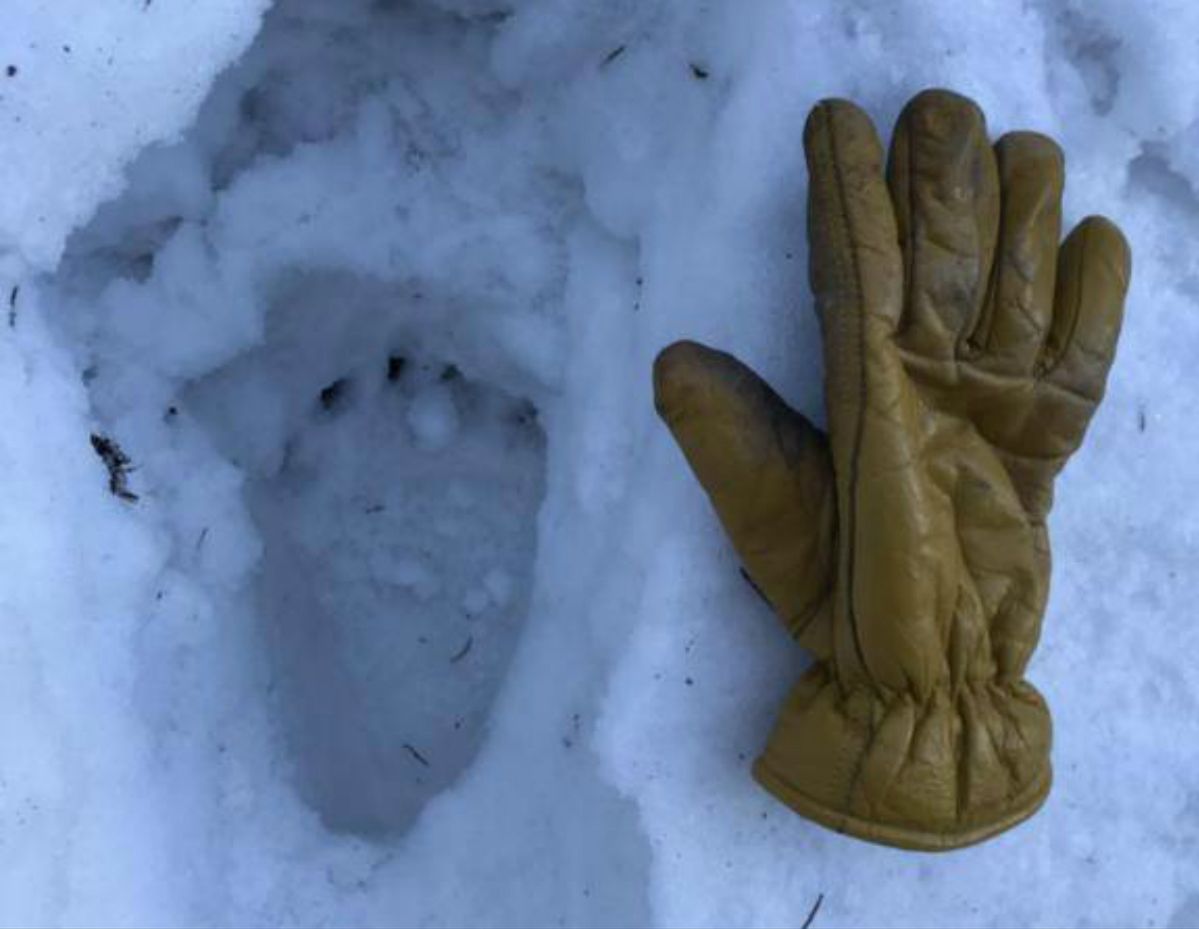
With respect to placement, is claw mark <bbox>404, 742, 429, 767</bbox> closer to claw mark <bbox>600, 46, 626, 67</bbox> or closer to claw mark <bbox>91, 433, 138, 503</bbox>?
claw mark <bbox>91, 433, 138, 503</bbox>

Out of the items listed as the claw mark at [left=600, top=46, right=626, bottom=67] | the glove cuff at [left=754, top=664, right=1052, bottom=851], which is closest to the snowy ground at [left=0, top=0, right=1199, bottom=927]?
the claw mark at [left=600, top=46, right=626, bottom=67]

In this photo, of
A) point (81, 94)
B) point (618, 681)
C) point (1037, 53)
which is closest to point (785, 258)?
point (1037, 53)

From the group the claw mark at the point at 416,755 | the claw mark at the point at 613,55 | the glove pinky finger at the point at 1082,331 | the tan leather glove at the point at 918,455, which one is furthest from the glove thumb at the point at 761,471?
the claw mark at the point at 416,755

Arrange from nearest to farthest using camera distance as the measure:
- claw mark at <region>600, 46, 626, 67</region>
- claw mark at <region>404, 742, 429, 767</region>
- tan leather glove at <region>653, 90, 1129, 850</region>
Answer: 1. tan leather glove at <region>653, 90, 1129, 850</region>
2. claw mark at <region>600, 46, 626, 67</region>
3. claw mark at <region>404, 742, 429, 767</region>

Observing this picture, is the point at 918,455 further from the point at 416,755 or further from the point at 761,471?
the point at 416,755

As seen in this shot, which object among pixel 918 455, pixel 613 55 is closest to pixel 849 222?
pixel 918 455

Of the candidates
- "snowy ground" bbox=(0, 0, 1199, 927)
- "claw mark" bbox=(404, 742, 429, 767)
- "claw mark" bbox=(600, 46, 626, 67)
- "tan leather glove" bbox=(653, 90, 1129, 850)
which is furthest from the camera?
"claw mark" bbox=(404, 742, 429, 767)

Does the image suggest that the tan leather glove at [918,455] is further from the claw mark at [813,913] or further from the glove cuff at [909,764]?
the claw mark at [813,913]
